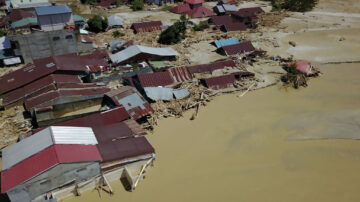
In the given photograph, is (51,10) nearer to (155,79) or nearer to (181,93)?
(155,79)

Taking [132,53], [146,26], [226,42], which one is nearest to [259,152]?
[132,53]

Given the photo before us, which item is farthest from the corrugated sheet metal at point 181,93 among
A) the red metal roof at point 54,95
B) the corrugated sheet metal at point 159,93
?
the red metal roof at point 54,95

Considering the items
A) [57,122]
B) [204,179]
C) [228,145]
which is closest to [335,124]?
[228,145]

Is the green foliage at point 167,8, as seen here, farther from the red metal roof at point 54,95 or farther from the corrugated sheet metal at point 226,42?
the red metal roof at point 54,95

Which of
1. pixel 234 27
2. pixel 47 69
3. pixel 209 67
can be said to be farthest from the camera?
pixel 234 27

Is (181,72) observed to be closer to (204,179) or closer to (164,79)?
(164,79)
